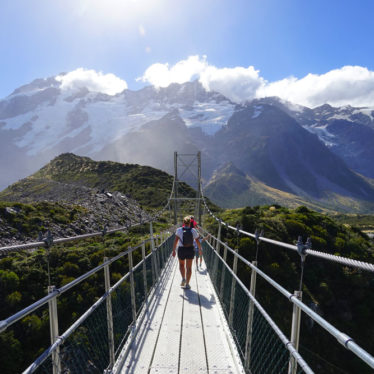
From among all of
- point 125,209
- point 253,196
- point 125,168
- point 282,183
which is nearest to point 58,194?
point 125,209

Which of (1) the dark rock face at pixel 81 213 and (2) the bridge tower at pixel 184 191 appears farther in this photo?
(2) the bridge tower at pixel 184 191

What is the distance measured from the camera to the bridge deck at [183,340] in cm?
269

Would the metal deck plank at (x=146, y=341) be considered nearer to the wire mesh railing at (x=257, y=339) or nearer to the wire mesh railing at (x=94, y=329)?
the wire mesh railing at (x=94, y=329)

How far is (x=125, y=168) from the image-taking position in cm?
5678

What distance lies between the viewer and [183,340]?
127 inches

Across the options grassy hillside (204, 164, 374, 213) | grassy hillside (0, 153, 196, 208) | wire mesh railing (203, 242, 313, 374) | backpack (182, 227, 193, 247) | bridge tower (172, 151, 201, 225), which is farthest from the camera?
grassy hillside (204, 164, 374, 213)

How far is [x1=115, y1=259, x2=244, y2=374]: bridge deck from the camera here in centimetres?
269

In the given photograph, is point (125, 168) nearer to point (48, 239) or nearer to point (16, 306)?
point (16, 306)

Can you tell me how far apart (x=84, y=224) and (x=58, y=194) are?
16.3 meters

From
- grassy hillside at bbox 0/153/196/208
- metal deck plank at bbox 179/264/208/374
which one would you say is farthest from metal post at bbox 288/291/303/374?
grassy hillside at bbox 0/153/196/208

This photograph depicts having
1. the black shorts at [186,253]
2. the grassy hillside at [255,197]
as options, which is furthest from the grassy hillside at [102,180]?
the grassy hillside at [255,197]

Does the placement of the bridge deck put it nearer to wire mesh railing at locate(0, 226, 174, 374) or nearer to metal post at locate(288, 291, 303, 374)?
wire mesh railing at locate(0, 226, 174, 374)

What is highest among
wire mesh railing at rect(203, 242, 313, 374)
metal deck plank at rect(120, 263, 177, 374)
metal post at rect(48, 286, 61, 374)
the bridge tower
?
the bridge tower

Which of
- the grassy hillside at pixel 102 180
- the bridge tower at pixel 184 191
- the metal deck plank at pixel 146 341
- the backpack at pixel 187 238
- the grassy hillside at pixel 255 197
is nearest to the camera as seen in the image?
the metal deck plank at pixel 146 341
